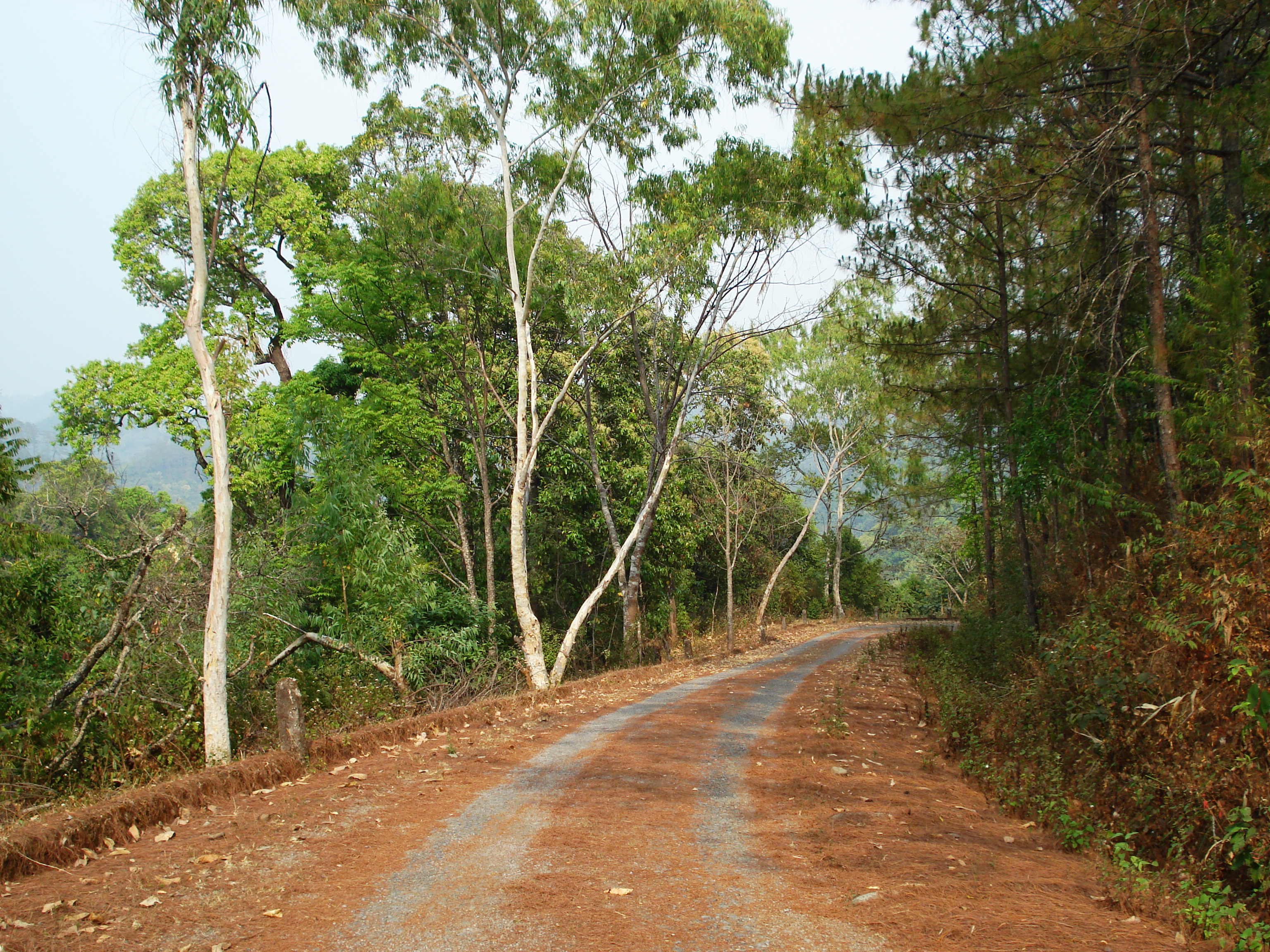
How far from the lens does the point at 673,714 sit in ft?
37.2

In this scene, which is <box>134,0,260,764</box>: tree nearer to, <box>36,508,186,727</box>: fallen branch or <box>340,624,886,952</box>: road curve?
<box>36,508,186,727</box>: fallen branch

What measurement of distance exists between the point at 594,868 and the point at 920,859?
7.20 feet

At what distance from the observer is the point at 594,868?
5.19 metres

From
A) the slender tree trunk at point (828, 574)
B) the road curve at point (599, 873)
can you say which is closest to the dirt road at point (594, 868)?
the road curve at point (599, 873)

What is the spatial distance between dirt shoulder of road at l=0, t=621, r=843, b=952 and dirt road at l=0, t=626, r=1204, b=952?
0.07 feet

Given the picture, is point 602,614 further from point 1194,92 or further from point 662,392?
point 1194,92

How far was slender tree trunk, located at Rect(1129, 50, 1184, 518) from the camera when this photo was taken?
8.91 metres

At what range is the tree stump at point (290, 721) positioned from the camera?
25.7 feet

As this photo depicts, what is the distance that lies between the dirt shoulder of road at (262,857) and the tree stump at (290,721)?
0.25 meters

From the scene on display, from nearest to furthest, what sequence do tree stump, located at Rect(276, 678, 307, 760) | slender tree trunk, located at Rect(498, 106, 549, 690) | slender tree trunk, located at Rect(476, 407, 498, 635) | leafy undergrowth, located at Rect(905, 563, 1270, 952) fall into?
leafy undergrowth, located at Rect(905, 563, 1270, 952)
tree stump, located at Rect(276, 678, 307, 760)
slender tree trunk, located at Rect(498, 106, 549, 690)
slender tree trunk, located at Rect(476, 407, 498, 635)

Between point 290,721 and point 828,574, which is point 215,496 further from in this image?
point 828,574

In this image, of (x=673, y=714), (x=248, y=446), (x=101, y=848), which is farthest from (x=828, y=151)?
(x=248, y=446)

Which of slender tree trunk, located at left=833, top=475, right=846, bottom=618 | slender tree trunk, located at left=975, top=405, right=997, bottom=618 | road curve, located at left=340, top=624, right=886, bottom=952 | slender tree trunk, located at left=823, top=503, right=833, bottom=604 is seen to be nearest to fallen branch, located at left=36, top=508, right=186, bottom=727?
road curve, located at left=340, top=624, right=886, bottom=952

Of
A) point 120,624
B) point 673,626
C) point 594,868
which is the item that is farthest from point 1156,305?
point 673,626
